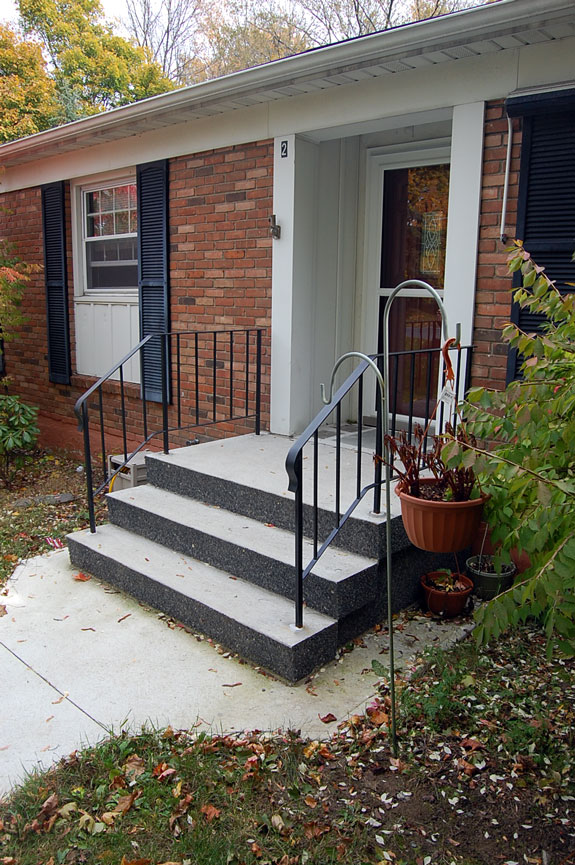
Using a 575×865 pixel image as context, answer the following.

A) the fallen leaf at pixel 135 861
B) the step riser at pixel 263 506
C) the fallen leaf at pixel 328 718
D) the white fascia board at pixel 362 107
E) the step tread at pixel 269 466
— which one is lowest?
the fallen leaf at pixel 135 861

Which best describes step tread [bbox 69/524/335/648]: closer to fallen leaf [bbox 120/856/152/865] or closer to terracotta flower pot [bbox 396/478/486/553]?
terracotta flower pot [bbox 396/478/486/553]

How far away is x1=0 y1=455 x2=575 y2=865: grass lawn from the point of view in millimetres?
2000

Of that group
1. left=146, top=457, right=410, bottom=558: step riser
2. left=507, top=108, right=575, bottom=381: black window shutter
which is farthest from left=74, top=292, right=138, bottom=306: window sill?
left=507, top=108, right=575, bottom=381: black window shutter

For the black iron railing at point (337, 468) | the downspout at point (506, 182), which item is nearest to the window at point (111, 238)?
the black iron railing at point (337, 468)

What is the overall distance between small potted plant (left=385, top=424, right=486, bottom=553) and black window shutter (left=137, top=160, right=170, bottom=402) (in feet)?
11.4

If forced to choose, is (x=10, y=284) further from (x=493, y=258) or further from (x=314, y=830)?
(x=314, y=830)

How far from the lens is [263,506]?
3.69 metres

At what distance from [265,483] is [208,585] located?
2.27ft

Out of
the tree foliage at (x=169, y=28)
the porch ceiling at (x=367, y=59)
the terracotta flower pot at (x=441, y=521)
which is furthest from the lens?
the tree foliage at (x=169, y=28)

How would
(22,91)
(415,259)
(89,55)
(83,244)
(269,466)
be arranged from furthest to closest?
(89,55) → (22,91) → (83,244) → (415,259) → (269,466)

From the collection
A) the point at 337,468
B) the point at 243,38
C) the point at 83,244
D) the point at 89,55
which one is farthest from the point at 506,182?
the point at 243,38

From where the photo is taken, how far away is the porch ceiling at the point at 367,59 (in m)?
3.08

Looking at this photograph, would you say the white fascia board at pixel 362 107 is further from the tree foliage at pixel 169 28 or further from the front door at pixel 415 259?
the tree foliage at pixel 169 28

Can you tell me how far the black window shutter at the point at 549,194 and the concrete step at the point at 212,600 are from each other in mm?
1917
